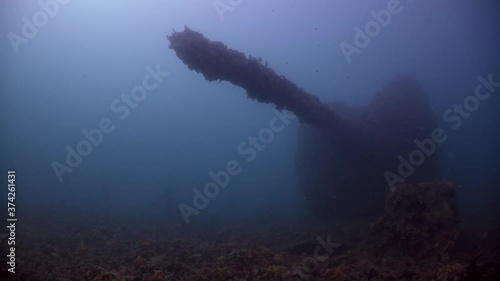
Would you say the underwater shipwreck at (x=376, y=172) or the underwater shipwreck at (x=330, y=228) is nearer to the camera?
the underwater shipwreck at (x=330, y=228)

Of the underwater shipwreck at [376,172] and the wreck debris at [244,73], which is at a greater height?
the wreck debris at [244,73]

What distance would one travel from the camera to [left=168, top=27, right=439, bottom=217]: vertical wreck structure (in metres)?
11.2

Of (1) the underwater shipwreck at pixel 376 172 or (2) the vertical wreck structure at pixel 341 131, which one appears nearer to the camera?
(1) the underwater shipwreck at pixel 376 172

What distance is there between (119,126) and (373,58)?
3154 inches

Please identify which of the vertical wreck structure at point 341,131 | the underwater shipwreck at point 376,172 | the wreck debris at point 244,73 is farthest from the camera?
the vertical wreck structure at point 341,131

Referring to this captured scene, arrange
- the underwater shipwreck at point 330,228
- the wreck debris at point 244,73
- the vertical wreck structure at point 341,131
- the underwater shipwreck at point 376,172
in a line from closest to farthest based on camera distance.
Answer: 1. the underwater shipwreck at point 330,228
2. the underwater shipwreck at point 376,172
3. the wreck debris at point 244,73
4. the vertical wreck structure at point 341,131

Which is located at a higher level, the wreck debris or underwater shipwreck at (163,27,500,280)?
the wreck debris

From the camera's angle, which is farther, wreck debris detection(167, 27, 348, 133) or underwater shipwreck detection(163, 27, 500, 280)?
wreck debris detection(167, 27, 348, 133)

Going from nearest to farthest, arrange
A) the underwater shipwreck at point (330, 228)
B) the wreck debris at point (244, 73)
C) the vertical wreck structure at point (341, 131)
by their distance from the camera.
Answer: the underwater shipwreck at point (330, 228)
the wreck debris at point (244, 73)
the vertical wreck structure at point (341, 131)

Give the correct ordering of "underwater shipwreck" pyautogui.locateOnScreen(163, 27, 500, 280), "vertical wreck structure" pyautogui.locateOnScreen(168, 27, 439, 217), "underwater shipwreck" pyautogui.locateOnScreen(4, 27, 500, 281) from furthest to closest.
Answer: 1. "vertical wreck structure" pyautogui.locateOnScreen(168, 27, 439, 217)
2. "underwater shipwreck" pyautogui.locateOnScreen(163, 27, 500, 280)
3. "underwater shipwreck" pyautogui.locateOnScreen(4, 27, 500, 281)

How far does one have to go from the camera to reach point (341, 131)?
584 inches

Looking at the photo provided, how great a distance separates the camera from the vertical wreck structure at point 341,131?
11.2m

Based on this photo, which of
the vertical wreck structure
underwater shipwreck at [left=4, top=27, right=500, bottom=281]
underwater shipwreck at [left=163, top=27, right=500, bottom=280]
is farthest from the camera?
the vertical wreck structure

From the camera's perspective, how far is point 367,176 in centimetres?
1565
